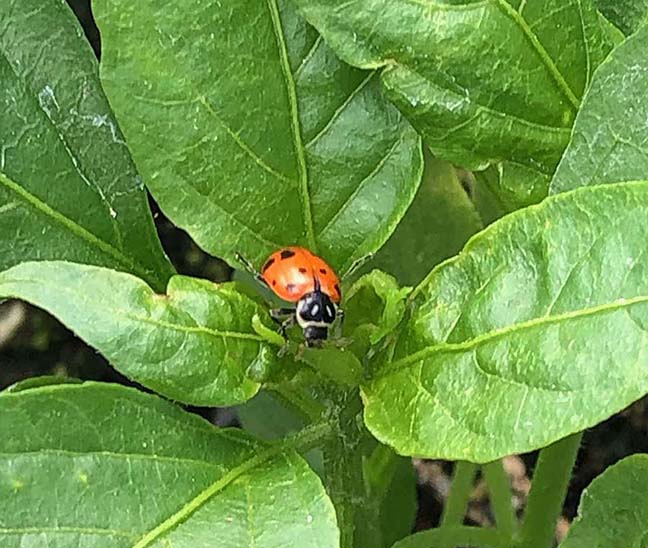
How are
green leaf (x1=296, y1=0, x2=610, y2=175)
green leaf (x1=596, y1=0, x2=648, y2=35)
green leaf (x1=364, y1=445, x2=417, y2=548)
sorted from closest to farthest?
1. green leaf (x1=296, y1=0, x2=610, y2=175)
2. green leaf (x1=596, y1=0, x2=648, y2=35)
3. green leaf (x1=364, y1=445, x2=417, y2=548)

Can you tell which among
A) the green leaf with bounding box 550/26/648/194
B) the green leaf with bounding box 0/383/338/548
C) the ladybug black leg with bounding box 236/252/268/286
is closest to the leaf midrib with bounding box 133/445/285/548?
the green leaf with bounding box 0/383/338/548

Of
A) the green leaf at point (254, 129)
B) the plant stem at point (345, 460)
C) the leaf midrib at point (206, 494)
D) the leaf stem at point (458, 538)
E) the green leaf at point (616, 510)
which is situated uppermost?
the green leaf at point (254, 129)

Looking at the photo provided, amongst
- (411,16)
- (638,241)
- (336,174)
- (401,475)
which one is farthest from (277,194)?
(401,475)

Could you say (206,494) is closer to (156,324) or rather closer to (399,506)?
(156,324)

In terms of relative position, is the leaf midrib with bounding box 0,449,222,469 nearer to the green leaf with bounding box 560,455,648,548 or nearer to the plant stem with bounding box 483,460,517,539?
the green leaf with bounding box 560,455,648,548

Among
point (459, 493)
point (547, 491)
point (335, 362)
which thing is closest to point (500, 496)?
point (459, 493)

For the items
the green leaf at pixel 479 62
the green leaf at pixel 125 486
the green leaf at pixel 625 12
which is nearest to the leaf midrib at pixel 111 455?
the green leaf at pixel 125 486

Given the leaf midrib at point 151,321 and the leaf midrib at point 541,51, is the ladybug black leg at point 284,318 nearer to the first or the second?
the leaf midrib at point 151,321

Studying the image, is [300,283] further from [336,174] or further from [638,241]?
[638,241]
